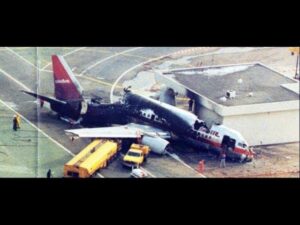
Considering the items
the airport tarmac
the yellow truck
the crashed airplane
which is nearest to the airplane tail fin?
the crashed airplane

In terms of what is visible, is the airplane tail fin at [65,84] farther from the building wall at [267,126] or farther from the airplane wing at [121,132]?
the building wall at [267,126]

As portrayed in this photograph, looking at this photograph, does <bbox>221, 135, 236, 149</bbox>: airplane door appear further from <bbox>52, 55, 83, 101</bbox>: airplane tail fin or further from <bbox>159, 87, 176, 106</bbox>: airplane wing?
<bbox>52, 55, 83, 101</bbox>: airplane tail fin

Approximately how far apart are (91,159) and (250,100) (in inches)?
139

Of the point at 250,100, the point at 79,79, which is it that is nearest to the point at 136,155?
the point at 79,79

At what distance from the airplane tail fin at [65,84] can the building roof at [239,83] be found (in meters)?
1.97

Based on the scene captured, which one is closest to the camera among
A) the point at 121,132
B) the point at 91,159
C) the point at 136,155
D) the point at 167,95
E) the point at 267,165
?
the point at 91,159

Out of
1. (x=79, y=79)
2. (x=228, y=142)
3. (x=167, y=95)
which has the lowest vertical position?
(x=228, y=142)

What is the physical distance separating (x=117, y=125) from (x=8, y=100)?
2353 millimetres

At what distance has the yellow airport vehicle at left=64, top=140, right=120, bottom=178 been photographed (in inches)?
561

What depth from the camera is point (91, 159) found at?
14.3 m

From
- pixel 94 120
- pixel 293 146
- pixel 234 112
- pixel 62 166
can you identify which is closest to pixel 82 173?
pixel 62 166

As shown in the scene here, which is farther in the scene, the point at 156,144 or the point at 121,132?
the point at 121,132

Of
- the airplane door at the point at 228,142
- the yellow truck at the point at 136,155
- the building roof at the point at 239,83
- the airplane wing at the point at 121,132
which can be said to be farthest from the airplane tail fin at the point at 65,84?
the airplane door at the point at 228,142

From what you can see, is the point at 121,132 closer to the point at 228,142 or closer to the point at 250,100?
the point at 228,142
